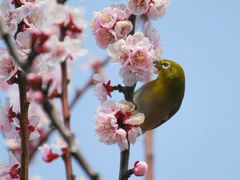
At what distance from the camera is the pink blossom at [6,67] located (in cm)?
263

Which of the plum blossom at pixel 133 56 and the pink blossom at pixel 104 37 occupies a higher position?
the pink blossom at pixel 104 37

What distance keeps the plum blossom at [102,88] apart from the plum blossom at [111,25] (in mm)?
197

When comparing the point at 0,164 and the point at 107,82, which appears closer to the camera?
the point at 0,164

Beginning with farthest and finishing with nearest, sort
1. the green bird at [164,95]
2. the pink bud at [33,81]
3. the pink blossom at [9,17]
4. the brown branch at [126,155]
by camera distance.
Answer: the green bird at [164,95]
the pink blossom at [9,17]
the brown branch at [126,155]
the pink bud at [33,81]

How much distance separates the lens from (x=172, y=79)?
15.5ft

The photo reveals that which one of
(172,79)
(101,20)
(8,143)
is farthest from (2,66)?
(172,79)

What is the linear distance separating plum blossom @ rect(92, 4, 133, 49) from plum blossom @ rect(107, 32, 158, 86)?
0.20 ft

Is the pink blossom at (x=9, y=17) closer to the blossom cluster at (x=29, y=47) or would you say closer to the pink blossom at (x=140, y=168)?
the blossom cluster at (x=29, y=47)

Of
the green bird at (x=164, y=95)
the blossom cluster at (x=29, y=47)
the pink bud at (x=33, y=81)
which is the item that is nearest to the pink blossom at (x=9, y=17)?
the blossom cluster at (x=29, y=47)

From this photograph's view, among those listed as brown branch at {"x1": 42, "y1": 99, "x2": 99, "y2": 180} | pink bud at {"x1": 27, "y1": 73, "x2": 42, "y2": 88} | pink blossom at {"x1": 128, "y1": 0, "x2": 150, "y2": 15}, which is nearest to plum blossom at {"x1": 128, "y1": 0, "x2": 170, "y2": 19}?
pink blossom at {"x1": 128, "y1": 0, "x2": 150, "y2": 15}

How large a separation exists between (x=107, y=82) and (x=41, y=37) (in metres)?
1.60

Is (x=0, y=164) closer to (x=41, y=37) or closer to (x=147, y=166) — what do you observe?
(x=147, y=166)

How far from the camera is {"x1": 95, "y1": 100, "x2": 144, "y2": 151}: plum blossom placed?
2943 millimetres

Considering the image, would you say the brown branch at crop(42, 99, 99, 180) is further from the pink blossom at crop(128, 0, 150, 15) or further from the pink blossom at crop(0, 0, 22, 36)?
the pink blossom at crop(128, 0, 150, 15)
